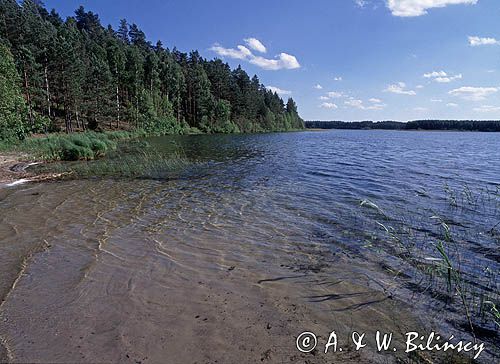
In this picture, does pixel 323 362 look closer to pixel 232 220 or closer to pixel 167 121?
pixel 232 220

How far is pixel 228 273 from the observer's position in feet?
19.6

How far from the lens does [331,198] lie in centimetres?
1259

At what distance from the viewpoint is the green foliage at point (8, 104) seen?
2277 centimetres

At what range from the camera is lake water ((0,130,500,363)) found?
4.01 m

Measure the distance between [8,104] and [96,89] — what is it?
28821 millimetres

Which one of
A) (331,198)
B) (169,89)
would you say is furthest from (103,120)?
(331,198)

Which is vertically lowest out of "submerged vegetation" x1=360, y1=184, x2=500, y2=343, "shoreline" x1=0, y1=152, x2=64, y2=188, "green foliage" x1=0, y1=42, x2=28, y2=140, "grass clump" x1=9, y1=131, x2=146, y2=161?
"submerged vegetation" x1=360, y1=184, x2=500, y2=343

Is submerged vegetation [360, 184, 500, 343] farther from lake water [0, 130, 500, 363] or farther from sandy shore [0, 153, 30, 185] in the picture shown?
sandy shore [0, 153, 30, 185]

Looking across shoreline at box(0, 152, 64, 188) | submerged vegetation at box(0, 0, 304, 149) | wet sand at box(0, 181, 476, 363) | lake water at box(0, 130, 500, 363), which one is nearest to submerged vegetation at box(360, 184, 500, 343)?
lake water at box(0, 130, 500, 363)
